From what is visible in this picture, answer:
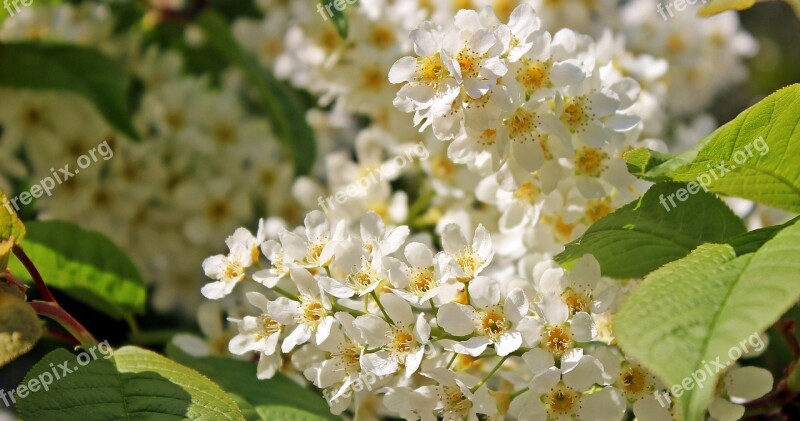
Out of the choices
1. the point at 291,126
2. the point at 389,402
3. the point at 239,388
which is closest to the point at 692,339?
the point at 389,402

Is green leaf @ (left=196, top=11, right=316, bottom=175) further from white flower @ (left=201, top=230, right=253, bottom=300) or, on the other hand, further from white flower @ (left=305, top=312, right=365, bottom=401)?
white flower @ (left=305, top=312, right=365, bottom=401)

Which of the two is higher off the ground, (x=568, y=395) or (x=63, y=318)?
(x=63, y=318)

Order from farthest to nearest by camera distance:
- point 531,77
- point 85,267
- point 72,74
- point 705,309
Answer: point 72,74, point 85,267, point 531,77, point 705,309

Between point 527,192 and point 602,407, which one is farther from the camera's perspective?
point 527,192

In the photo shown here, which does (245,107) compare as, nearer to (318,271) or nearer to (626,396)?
(318,271)

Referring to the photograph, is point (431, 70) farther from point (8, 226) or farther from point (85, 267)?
point (85, 267)

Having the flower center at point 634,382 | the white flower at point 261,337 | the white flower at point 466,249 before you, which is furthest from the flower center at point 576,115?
the white flower at point 261,337

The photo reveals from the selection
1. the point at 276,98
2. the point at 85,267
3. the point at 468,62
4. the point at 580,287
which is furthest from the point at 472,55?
the point at 276,98
